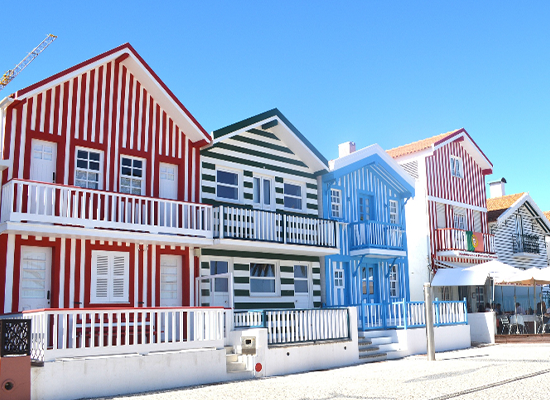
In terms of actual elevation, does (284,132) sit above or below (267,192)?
above

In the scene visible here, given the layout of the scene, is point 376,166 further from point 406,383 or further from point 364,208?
point 406,383

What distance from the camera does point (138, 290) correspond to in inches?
669

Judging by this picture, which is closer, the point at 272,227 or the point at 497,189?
the point at 272,227

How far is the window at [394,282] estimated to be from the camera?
24.8 meters

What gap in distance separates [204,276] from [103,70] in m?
6.55

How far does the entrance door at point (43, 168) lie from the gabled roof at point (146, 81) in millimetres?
A: 1474

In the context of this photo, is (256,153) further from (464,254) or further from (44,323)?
(464,254)

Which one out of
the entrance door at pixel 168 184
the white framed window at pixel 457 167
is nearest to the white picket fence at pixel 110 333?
the entrance door at pixel 168 184

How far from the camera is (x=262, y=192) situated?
20.9m

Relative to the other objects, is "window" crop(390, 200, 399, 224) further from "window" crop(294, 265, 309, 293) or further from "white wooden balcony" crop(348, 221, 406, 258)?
"window" crop(294, 265, 309, 293)

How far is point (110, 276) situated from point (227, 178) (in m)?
5.28

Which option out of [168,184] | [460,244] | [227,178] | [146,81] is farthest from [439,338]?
[146,81]

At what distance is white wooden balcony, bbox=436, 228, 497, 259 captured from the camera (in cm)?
2864

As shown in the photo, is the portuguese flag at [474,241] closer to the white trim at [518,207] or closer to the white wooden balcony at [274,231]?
the white trim at [518,207]
